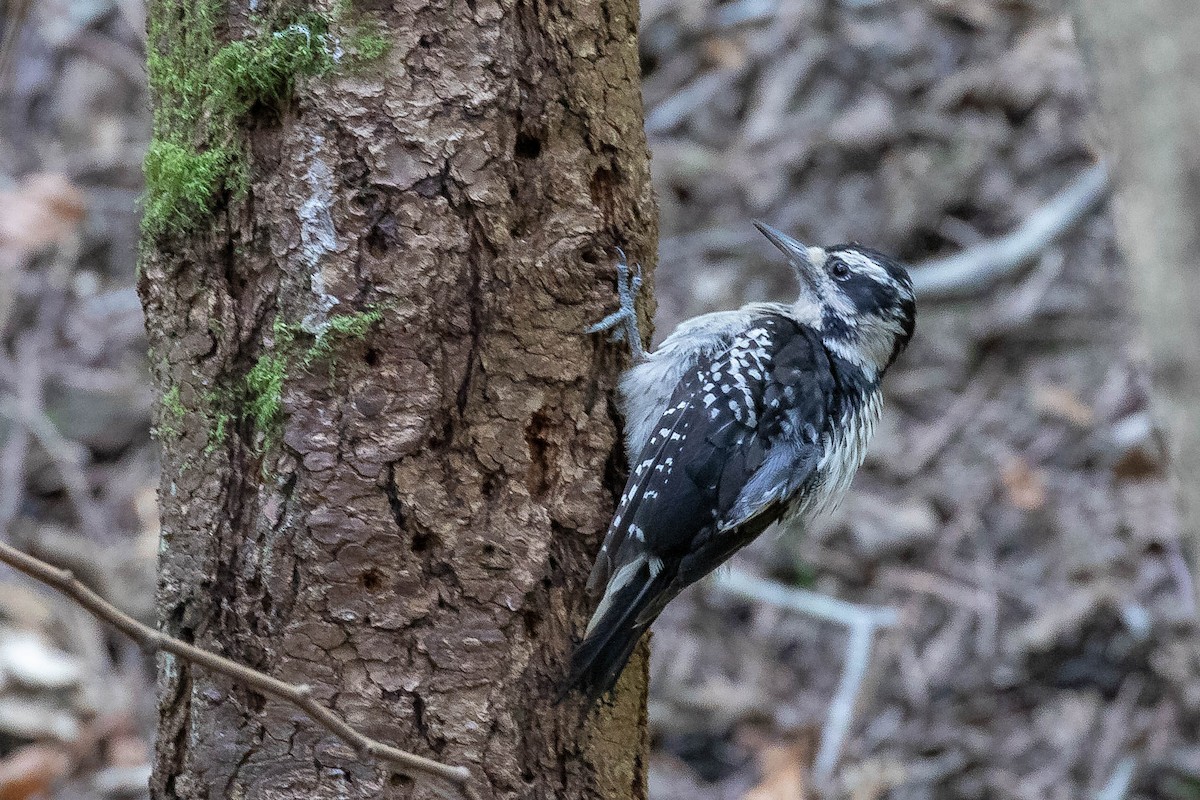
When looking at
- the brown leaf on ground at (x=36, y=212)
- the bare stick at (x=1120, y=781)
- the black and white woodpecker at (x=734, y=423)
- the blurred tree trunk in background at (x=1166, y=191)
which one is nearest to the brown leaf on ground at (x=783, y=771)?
the bare stick at (x=1120, y=781)

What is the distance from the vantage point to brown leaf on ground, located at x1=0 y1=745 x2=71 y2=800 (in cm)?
452

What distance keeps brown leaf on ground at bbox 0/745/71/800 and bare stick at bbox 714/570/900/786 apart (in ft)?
9.47

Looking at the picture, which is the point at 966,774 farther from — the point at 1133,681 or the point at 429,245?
the point at 429,245

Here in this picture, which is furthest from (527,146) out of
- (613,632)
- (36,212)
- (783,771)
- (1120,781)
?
(36,212)

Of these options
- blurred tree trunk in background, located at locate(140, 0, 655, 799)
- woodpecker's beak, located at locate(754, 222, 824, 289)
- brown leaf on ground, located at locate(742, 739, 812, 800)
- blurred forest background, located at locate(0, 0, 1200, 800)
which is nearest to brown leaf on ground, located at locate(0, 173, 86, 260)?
blurred forest background, located at locate(0, 0, 1200, 800)

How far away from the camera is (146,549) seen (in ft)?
18.6

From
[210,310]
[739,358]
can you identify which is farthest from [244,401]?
[739,358]

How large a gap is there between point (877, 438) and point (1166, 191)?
475 centimetres

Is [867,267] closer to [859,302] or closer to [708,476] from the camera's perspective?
[859,302]

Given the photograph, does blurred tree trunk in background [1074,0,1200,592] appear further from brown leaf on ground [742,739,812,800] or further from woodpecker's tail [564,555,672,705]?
brown leaf on ground [742,739,812,800]

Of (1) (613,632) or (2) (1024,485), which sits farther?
(2) (1024,485)

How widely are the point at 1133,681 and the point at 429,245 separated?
4259mm

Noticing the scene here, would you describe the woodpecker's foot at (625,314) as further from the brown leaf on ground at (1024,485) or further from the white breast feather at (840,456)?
the brown leaf on ground at (1024,485)

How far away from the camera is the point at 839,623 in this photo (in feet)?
18.6
